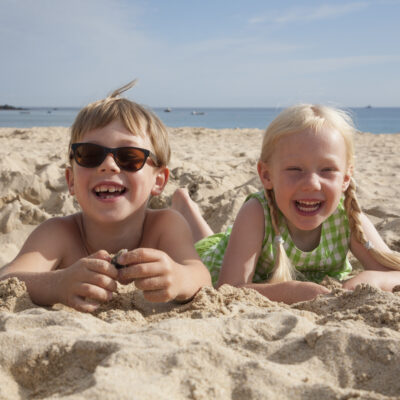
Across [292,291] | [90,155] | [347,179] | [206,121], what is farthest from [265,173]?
[206,121]

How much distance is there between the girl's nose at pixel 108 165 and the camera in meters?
2.18

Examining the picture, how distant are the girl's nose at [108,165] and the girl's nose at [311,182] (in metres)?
0.95

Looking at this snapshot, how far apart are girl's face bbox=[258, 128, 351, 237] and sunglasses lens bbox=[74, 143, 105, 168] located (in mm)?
928

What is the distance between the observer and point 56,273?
1900mm

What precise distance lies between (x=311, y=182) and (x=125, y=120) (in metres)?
0.99

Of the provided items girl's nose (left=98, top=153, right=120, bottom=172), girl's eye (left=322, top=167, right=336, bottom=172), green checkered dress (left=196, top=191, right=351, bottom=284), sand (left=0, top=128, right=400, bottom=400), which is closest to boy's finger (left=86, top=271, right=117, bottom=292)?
sand (left=0, top=128, right=400, bottom=400)

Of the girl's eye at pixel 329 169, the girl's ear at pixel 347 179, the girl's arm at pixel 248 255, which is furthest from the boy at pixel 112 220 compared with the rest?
the girl's ear at pixel 347 179

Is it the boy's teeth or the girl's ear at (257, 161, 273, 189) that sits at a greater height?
the girl's ear at (257, 161, 273, 189)

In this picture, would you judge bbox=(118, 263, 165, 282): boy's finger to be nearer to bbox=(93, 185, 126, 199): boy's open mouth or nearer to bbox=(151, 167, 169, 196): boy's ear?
bbox=(93, 185, 126, 199): boy's open mouth

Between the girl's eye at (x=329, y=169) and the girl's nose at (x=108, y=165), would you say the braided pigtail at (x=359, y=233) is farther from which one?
the girl's nose at (x=108, y=165)

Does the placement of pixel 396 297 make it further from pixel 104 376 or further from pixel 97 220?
pixel 97 220

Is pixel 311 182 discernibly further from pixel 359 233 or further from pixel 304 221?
pixel 359 233

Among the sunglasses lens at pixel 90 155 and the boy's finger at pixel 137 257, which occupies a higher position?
the sunglasses lens at pixel 90 155

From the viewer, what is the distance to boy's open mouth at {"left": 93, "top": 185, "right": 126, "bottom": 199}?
2.22 m
